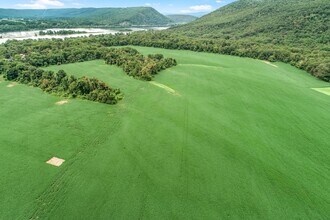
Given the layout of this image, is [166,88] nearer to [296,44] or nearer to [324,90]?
[324,90]

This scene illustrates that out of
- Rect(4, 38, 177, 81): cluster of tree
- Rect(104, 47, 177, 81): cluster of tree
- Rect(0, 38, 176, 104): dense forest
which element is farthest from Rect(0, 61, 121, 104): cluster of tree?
Rect(104, 47, 177, 81): cluster of tree

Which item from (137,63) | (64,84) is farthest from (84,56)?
(64,84)

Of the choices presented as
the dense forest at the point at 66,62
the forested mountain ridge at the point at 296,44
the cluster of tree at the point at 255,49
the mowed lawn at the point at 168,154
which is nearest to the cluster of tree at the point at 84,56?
the dense forest at the point at 66,62

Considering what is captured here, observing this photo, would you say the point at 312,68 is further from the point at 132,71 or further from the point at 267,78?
the point at 132,71

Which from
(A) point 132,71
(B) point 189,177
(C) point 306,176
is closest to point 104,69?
(A) point 132,71

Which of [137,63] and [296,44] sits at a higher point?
[296,44]
